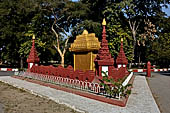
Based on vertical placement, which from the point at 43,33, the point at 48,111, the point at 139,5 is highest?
the point at 139,5

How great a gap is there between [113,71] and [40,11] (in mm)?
21094

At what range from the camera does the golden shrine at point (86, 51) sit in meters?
11.1

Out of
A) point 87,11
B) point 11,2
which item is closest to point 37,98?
point 87,11

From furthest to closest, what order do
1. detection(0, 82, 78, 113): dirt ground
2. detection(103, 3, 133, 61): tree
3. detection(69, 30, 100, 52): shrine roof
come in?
detection(103, 3, 133, 61): tree, detection(69, 30, 100, 52): shrine roof, detection(0, 82, 78, 113): dirt ground

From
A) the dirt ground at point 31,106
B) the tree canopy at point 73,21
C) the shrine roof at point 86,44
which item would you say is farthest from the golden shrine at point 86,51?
the tree canopy at point 73,21

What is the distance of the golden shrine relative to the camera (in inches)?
436

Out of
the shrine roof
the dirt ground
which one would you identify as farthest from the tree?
the dirt ground

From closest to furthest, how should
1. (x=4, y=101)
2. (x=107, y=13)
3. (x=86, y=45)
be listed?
(x=4, y=101) → (x=86, y=45) → (x=107, y=13)

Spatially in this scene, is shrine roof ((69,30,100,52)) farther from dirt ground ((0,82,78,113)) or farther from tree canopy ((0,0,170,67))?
tree canopy ((0,0,170,67))

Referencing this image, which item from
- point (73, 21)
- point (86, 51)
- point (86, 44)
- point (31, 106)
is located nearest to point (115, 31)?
point (73, 21)

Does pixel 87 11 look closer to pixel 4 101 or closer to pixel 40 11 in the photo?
pixel 40 11

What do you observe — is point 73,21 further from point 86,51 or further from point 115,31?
point 86,51

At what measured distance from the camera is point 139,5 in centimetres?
2758

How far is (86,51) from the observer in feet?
37.2
